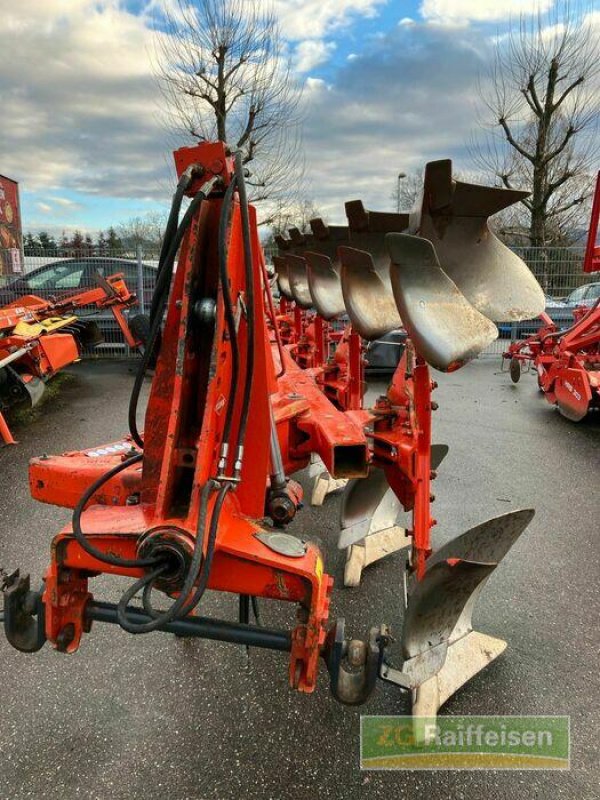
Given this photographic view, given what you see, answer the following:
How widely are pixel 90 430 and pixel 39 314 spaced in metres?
1.57

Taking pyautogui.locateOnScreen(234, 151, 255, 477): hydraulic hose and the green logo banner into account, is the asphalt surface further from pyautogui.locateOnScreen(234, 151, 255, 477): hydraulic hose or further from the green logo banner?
pyautogui.locateOnScreen(234, 151, 255, 477): hydraulic hose

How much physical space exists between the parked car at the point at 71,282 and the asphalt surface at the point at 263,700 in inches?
255

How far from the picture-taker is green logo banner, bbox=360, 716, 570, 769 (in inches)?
73.0

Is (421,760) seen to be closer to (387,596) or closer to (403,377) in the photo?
(387,596)

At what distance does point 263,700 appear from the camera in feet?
6.89

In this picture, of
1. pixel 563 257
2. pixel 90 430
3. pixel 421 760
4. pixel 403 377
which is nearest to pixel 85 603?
pixel 421 760

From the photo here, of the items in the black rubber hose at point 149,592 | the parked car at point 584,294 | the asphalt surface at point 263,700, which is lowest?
the asphalt surface at point 263,700

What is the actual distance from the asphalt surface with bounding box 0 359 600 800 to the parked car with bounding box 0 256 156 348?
6486 mm

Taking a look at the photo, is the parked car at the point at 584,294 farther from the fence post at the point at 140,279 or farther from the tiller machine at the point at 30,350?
the tiller machine at the point at 30,350

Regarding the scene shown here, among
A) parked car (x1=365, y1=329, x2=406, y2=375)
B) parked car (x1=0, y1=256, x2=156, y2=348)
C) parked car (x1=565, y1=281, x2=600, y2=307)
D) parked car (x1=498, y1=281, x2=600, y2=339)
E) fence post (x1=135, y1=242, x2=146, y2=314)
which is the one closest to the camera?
parked car (x1=365, y1=329, x2=406, y2=375)

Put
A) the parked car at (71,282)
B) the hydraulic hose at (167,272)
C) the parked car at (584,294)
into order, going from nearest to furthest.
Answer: the hydraulic hose at (167,272) → the parked car at (71,282) → the parked car at (584,294)

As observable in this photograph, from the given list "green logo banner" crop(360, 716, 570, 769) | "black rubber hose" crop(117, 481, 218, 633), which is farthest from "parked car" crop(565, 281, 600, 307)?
"black rubber hose" crop(117, 481, 218, 633)

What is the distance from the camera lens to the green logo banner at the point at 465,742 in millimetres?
1855

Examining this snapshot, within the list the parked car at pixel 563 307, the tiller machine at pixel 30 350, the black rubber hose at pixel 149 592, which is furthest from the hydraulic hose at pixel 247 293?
the parked car at pixel 563 307
